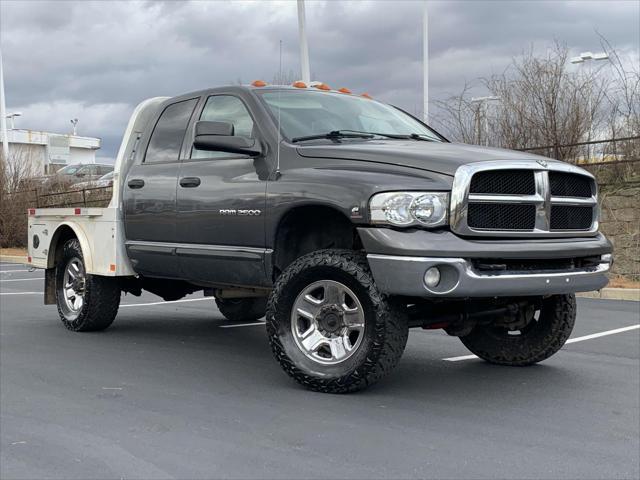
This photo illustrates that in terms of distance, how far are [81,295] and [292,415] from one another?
406 cm

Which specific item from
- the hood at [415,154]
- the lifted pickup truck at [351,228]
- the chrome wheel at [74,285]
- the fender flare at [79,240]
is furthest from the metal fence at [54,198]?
the hood at [415,154]

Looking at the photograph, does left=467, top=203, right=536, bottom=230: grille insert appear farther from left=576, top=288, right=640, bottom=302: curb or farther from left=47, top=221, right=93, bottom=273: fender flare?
left=576, top=288, right=640, bottom=302: curb

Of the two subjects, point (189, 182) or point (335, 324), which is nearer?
point (335, 324)

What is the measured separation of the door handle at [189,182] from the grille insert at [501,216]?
94.9 inches

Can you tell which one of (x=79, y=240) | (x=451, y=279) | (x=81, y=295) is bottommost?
(x=81, y=295)

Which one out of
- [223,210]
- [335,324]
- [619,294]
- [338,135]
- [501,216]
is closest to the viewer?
[501,216]

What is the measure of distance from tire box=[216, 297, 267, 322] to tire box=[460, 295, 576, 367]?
298 centimetres

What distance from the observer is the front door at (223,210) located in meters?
5.70

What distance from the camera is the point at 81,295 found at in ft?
26.3

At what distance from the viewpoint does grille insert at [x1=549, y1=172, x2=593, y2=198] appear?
5168 millimetres

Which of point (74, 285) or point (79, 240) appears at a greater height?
point (79, 240)

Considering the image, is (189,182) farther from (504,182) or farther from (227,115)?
(504,182)

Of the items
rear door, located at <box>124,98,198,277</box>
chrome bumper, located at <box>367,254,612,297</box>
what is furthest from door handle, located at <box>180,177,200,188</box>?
chrome bumper, located at <box>367,254,612,297</box>

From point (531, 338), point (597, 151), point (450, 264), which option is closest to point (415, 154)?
point (450, 264)
